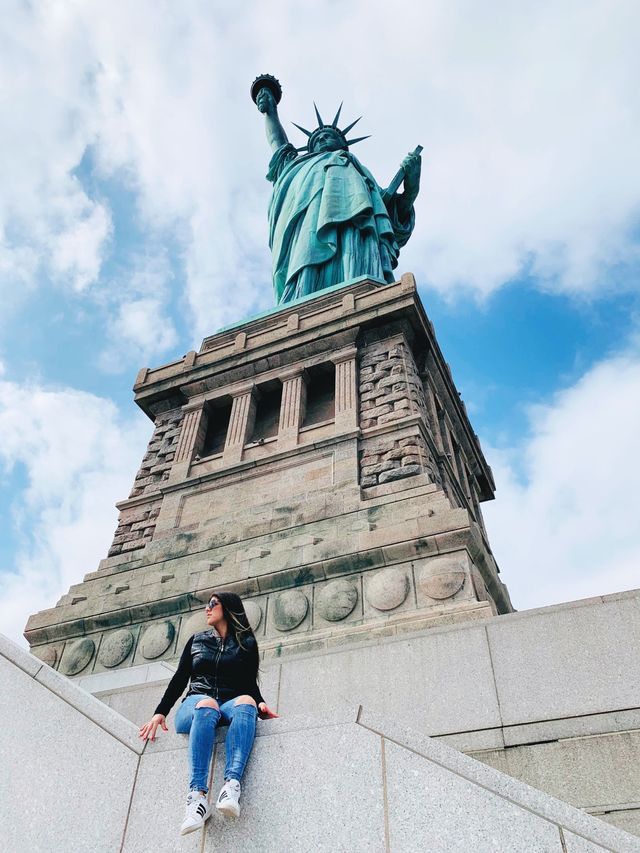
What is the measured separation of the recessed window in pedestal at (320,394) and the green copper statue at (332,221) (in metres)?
7.06

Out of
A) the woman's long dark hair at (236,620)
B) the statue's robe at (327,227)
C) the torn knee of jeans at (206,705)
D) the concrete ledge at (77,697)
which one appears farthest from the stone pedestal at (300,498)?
the torn knee of jeans at (206,705)

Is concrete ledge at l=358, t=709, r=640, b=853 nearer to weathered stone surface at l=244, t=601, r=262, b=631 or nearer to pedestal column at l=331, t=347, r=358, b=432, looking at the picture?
weathered stone surface at l=244, t=601, r=262, b=631

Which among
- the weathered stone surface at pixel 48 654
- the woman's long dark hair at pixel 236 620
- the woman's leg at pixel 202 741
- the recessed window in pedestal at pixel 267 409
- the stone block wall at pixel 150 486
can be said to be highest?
the recessed window in pedestal at pixel 267 409

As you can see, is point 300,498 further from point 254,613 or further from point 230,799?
point 230,799

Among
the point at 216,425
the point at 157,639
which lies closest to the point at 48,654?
the point at 157,639

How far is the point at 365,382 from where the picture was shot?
16.0 m

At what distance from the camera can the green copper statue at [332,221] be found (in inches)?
969

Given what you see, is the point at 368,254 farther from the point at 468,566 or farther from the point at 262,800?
the point at 262,800

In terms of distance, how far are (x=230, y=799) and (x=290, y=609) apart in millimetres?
6464

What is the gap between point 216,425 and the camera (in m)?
17.8

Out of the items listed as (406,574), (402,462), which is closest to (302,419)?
(402,462)

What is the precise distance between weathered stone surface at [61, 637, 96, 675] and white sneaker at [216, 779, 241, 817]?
8.19m

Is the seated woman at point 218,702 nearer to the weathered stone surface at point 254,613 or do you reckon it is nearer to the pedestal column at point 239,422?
the weathered stone surface at point 254,613

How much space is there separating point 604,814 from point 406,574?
15.8 ft
